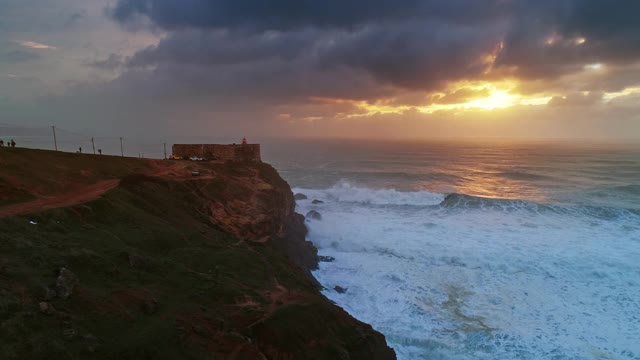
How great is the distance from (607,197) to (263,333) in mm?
46454

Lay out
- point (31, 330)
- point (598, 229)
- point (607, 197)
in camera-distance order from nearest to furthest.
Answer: point (31, 330)
point (598, 229)
point (607, 197)

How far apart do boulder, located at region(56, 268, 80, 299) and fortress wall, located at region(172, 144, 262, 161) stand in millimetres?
23759

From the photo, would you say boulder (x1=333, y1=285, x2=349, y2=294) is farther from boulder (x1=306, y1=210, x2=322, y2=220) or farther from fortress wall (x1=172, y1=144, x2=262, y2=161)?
fortress wall (x1=172, y1=144, x2=262, y2=161)

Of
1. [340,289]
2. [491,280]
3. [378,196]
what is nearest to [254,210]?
[340,289]

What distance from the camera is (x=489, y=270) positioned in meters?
22.9

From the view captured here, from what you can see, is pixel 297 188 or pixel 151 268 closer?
pixel 151 268

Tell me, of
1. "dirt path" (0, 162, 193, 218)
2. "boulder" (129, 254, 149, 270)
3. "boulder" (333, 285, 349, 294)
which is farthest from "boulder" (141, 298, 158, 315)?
"boulder" (333, 285, 349, 294)

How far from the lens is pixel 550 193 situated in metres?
47.5

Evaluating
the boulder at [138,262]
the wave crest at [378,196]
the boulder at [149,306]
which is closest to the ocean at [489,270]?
the wave crest at [378,196]

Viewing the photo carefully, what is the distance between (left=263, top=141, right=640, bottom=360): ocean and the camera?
15500 millimetres

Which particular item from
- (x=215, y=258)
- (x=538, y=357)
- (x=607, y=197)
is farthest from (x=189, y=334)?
(x=607, y=197)

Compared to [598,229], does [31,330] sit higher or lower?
higher

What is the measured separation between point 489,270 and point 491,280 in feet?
5.36

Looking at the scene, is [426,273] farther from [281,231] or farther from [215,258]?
[215,258]
